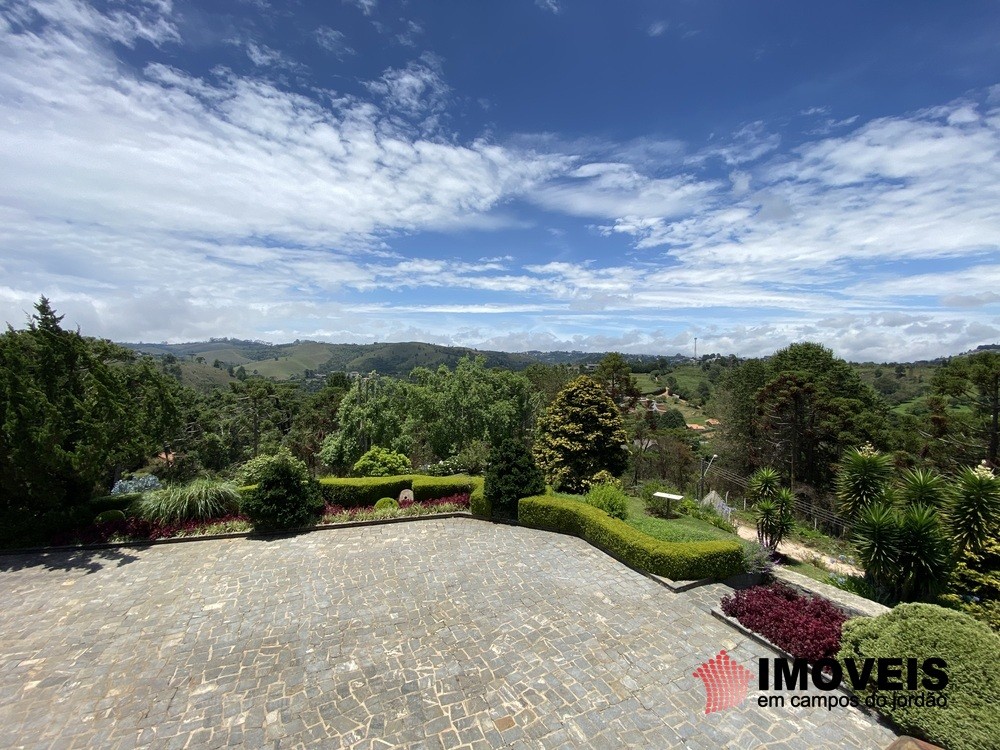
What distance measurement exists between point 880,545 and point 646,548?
4.97m

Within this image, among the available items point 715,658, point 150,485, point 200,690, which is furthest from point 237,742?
point 150,485

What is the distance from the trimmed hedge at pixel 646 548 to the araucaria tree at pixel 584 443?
5.46 metres

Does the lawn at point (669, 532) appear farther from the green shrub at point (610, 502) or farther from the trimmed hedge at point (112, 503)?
the trimmed hedge at point (112, 503)

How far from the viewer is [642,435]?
1310 inches

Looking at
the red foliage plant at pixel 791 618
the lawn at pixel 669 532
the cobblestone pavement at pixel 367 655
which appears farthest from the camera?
the lawn at pixel 669 532

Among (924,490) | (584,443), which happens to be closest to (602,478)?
(584,443)

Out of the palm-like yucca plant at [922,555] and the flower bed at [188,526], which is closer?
the palm-like yucca plant at [922,555]

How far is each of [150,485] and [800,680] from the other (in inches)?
853

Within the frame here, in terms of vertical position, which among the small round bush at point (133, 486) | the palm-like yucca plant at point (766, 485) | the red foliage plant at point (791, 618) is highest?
the palm-like yucca plant at point (766, 485)

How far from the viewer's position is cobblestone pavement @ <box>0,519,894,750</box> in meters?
5.89

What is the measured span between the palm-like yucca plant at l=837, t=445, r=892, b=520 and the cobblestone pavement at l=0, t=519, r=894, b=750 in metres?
6.70

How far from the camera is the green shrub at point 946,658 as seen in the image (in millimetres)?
5320

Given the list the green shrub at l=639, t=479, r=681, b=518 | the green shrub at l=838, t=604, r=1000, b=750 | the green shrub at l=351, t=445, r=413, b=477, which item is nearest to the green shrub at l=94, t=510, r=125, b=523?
the green shrub at l=351, t=445, r=413, b=477

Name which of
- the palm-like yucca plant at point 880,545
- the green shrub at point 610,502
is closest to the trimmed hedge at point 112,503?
the green shrub at point 610,502
